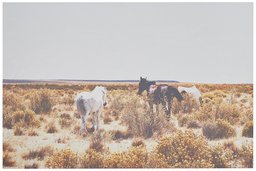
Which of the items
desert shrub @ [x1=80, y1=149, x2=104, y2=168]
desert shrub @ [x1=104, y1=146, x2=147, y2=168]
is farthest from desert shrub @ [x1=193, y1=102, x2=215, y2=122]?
desert shrub @ [x1=80, y1=149, x2=104, y2=168]

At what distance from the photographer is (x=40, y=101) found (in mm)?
7309

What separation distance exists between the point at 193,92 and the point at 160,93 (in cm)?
44

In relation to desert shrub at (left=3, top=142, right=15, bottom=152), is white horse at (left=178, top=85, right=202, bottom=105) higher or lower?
higher

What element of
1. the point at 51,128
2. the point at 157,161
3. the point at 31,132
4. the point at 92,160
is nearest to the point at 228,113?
the point at 157,161

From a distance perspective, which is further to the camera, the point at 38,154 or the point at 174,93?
the point at 174,93

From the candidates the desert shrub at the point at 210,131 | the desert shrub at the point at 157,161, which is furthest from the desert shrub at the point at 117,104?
the desert shrub at the point at 210,131

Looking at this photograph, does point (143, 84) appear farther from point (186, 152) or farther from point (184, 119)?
point (186, 152)

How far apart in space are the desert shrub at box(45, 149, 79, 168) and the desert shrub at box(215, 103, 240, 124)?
192 centimetres

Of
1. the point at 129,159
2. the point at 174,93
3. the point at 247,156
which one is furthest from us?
the point at 174,93

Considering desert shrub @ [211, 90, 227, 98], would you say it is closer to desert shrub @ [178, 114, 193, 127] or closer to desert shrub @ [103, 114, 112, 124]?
desert shrub @ [178, 114, 193, 127]

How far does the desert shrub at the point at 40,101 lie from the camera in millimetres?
7309

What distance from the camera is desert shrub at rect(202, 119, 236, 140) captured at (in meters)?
7.32

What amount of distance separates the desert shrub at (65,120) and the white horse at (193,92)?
150 centimetres

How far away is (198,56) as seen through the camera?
24.5 ft
